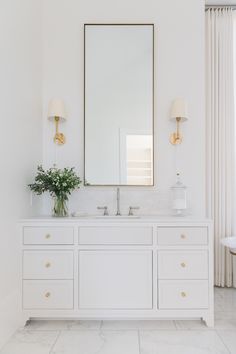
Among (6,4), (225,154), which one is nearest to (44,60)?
(6,4)

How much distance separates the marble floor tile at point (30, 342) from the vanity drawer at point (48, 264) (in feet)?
1.30

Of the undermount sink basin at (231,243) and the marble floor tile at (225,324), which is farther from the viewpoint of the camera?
the undermount sink basin at (231,243)

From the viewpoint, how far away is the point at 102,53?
9.34ft

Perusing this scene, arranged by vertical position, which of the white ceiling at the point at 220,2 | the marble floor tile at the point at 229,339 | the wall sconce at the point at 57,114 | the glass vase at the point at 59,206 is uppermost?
the white ceiling at the point at 220,2

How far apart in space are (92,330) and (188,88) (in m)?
2.26

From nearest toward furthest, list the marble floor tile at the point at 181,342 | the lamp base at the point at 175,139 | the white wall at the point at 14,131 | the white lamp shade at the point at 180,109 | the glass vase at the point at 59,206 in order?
1. the marble floor tile at the point at 181,342
2. the white wall at the point at 14,131
3. the glass vase at the point at 59,206
4. the white lamp shade at the point at 180,109
5. the lamp base at the point at 175,139

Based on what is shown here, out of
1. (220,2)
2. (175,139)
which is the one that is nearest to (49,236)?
(175,139)

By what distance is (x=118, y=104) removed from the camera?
282 centimetres

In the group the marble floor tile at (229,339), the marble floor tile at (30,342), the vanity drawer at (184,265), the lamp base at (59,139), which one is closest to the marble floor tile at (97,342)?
the marble floor tile at (30,342)

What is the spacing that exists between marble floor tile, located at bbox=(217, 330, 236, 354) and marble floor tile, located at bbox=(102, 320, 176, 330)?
357mm

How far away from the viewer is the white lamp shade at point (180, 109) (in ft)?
8.85

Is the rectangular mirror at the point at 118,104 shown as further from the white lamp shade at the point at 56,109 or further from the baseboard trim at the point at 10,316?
the baseboard trim at the point at 10,316

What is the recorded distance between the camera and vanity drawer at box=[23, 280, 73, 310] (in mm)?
2301

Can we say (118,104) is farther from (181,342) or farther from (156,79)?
(181,342)
